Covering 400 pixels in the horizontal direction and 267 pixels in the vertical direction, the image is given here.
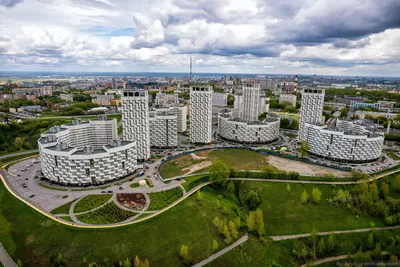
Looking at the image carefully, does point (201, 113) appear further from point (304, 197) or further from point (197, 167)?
point (304, 197)

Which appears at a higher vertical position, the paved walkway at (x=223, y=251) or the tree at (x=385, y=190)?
the tree at (x=385, y=190)

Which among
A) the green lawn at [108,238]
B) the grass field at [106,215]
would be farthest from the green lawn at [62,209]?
the grass field at [106,215]

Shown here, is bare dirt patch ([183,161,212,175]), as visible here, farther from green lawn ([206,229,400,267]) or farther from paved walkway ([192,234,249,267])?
green lawn ([206,229,400,267])

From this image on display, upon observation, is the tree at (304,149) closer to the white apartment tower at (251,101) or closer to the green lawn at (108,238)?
the white apartment tower at (251,101)

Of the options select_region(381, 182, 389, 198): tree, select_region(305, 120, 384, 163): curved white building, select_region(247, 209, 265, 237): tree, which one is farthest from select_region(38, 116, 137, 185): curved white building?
select_region(381, 182, 389, 198): tree

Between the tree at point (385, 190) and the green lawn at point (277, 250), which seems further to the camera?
the tree at point (385, 190)

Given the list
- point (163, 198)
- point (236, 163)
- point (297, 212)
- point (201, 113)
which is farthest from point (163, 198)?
point (201, 113)
